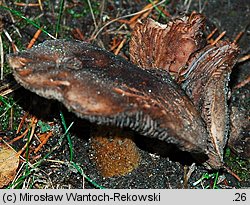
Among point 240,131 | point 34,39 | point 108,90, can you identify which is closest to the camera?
point 108,90

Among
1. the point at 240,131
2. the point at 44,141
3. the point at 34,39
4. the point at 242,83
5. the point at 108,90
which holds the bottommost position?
the point at 44,141

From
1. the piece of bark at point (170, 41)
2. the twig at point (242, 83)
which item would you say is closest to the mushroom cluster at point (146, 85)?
the piece of bark at point (170, 41)

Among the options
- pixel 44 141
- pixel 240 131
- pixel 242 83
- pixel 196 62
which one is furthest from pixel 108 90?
pixel 242 83

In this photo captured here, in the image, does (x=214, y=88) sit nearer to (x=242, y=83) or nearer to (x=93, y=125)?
(x=93, y=125)

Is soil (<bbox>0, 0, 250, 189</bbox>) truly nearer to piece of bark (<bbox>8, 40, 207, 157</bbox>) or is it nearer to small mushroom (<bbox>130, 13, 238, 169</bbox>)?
small mushroom (<bbox>130, 13, 238, 169</bbox>)

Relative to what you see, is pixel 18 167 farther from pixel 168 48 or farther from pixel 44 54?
pixel 168 48

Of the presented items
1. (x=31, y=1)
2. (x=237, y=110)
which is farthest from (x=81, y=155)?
(x=31, y=1)
